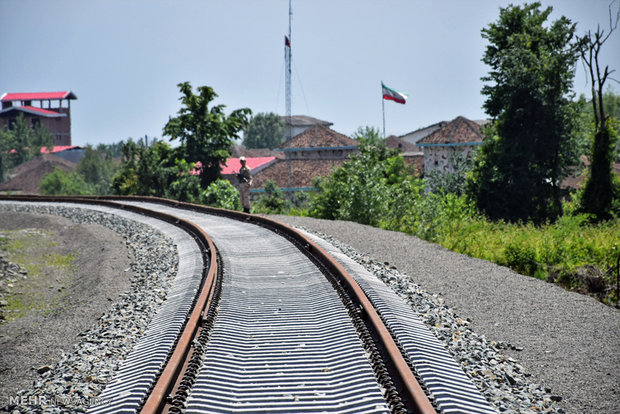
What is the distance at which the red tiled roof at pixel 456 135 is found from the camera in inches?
1794

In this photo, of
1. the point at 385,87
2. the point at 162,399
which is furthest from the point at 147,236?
the point at 385,87

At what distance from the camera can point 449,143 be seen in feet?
150

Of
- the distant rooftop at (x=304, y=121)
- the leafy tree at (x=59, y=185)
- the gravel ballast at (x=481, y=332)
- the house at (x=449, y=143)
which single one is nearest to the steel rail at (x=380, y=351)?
the gravel ballast at (x=481, y=332)

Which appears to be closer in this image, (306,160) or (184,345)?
(184,345)

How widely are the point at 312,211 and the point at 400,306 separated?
13.6m

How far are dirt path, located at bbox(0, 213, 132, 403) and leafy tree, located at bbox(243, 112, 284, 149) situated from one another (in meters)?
94.0

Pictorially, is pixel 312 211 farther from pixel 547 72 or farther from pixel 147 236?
pixel 547 72

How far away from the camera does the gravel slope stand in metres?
5.26

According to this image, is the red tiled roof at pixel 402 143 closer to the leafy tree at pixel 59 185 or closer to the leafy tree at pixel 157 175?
the leafy tree at pixel 59 185

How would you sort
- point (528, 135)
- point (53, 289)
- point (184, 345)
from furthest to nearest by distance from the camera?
point (528, 135) → point (53, 289) → point (184, 345)

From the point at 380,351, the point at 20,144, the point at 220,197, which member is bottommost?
the point at 380,351

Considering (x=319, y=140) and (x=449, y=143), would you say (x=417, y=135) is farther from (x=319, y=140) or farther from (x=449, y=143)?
(x=449, y=143)

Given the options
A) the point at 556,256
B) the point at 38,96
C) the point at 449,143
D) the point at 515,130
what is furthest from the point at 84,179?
the point at 556,256

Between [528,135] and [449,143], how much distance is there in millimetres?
16682
